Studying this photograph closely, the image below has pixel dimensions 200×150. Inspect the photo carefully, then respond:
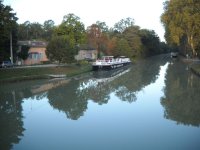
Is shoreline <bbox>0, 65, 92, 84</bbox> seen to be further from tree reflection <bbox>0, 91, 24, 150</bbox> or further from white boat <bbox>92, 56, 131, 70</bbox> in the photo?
tree reflection <bbox>0, 91, 24, 150</bbox>

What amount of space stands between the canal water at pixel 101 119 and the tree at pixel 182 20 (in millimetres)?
32898

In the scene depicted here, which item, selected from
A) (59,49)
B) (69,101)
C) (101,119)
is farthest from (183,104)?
(59,49)

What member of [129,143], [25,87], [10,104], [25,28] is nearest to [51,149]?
[129,143]

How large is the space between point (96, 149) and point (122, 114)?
6.87m

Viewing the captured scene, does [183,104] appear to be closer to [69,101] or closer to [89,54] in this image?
[69,101]

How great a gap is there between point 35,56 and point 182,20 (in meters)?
29.6

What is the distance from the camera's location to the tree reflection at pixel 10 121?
14451 millimetres

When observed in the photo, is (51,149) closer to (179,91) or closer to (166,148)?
(166,148)

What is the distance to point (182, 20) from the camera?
63094 mm

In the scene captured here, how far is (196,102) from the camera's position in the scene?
2234cm

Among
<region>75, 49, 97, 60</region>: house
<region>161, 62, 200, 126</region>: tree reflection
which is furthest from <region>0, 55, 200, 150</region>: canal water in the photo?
<region>75, 49, 97, 60</region>: house

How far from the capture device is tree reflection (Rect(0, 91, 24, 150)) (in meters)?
14.5

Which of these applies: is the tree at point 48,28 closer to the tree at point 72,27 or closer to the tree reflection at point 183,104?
the tree at point 72,27

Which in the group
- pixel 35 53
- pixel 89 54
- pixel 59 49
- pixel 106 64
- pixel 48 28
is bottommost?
pixel 106 64
